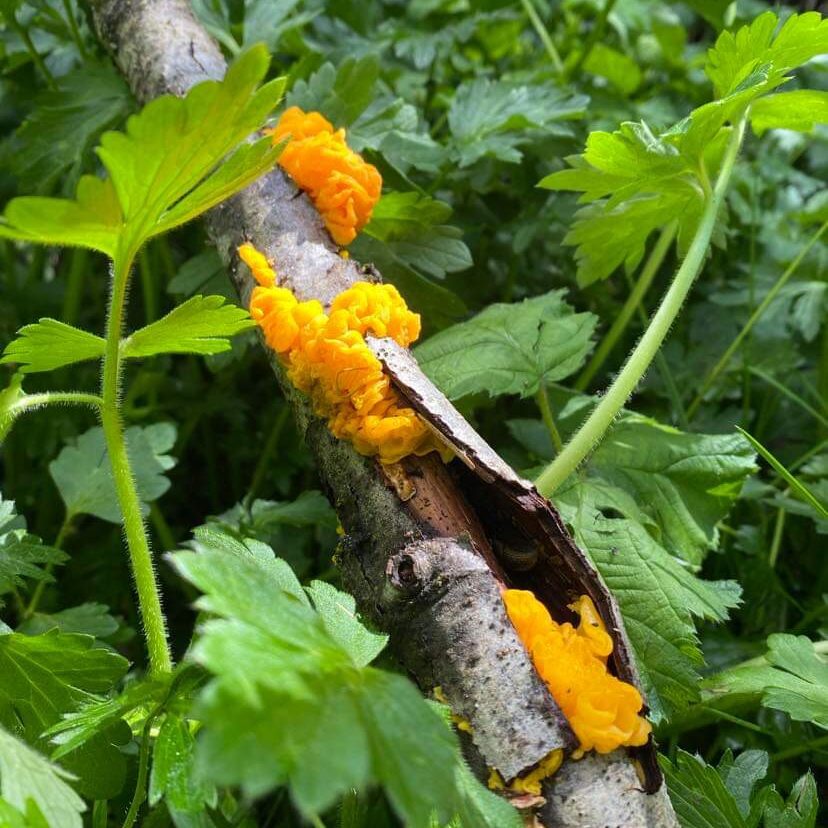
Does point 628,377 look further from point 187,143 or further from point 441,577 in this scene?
point 187,143

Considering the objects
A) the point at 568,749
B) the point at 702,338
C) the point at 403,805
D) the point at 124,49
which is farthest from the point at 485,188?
the point at 403,805

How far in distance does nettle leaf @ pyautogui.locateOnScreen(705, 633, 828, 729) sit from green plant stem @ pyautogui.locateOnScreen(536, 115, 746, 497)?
325 millimetres

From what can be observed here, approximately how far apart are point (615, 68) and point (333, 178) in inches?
43.9

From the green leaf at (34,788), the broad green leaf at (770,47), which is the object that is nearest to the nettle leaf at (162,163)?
the green leaf at (34,788)

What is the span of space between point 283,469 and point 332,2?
107cm

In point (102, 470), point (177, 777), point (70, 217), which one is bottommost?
point (102, 470)

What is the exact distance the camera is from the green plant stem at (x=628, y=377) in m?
1.17

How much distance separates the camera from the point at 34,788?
756 millimetres

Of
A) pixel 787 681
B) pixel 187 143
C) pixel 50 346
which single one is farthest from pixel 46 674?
pixel 787 681

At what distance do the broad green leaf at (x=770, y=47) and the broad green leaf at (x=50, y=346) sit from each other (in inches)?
33.6

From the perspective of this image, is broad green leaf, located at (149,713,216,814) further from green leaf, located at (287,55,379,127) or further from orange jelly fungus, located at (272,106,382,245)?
green leaf, located at (287,55,379,127)

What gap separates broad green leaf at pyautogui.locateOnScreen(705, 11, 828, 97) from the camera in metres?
1.16

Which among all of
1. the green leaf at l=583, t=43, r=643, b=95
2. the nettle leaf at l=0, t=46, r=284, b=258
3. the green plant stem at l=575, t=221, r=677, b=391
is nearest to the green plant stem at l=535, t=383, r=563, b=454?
the green plant stem at l=575, t=221, r=677, b=391

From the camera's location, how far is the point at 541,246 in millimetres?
2080
